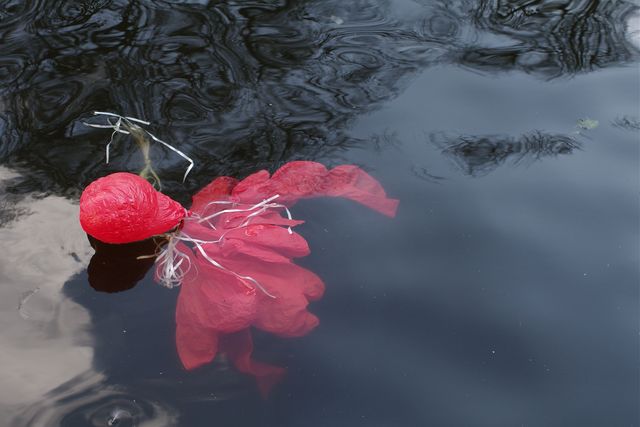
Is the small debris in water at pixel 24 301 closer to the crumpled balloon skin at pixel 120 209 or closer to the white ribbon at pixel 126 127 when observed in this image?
the crumpled balloon skin at pixel 120 209

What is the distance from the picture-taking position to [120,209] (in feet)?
5.87

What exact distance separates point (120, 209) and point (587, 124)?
173 cm

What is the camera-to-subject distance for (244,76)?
2.65 meters

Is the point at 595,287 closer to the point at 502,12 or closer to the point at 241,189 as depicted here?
the point at 241,189

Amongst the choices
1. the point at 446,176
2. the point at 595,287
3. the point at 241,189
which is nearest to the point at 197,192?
the point at 241,189

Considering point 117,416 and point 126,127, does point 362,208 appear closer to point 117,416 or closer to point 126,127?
point 126,127

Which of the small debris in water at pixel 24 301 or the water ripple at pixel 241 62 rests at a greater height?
the water ripple at pixel 241 62

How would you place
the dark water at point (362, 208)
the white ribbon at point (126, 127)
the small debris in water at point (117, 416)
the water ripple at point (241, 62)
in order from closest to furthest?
the small debris in water at point (117, 416) → the dark water at point (362, 208) → the white ribbon at point (126, 127) → the water ripple at point (241, 62)

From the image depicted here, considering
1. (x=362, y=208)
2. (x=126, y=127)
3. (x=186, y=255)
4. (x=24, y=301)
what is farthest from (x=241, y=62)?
(x=24, y=301)

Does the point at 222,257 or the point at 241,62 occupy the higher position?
the point at 241,62

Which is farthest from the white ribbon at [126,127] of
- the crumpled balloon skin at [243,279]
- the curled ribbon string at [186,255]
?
the curled ribbon string at [186,255]

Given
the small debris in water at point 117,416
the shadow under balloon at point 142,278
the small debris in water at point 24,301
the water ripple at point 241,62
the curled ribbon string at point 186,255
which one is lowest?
the small debris in water at point 117,416

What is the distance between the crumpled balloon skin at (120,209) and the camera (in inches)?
69.9

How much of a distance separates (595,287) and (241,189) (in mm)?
1117
